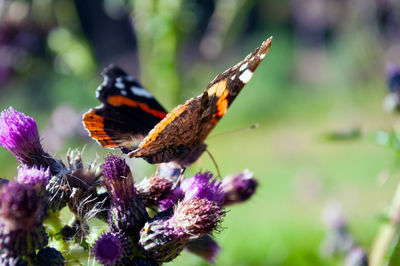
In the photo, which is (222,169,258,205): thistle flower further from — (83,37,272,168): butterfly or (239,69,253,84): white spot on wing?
(239,69,253,84): white spot on wing

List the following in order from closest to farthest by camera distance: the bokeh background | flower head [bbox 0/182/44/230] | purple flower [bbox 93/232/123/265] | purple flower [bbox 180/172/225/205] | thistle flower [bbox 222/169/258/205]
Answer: flower head [bbox 0/182/44/230]
purple flower [bbox 93/232/123/265]
purple flower [bbox 180/172/225/205]
thistle flower [bbox 222/169/258/205]
the bokeh background

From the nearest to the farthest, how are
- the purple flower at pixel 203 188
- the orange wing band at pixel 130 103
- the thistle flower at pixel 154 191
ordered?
the purple flower at pixel 203 188
the thistle flower at pixel 154 191
the orange wing band at pixel 130 103

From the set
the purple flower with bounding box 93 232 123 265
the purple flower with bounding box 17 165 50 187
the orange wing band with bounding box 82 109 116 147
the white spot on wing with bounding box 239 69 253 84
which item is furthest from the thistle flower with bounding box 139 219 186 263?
the white spot on wing with bounding box 239 69 253 84

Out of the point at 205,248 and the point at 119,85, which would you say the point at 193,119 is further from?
the point at 205,248

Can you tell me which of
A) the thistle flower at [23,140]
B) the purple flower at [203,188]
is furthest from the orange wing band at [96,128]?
the purple flower at [203,188]

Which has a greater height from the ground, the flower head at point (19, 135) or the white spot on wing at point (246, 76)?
the white spot on wing at point (246, 76)

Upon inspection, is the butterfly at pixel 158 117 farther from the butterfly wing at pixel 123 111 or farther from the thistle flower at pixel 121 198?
the thistle flower at pixel 121 198
